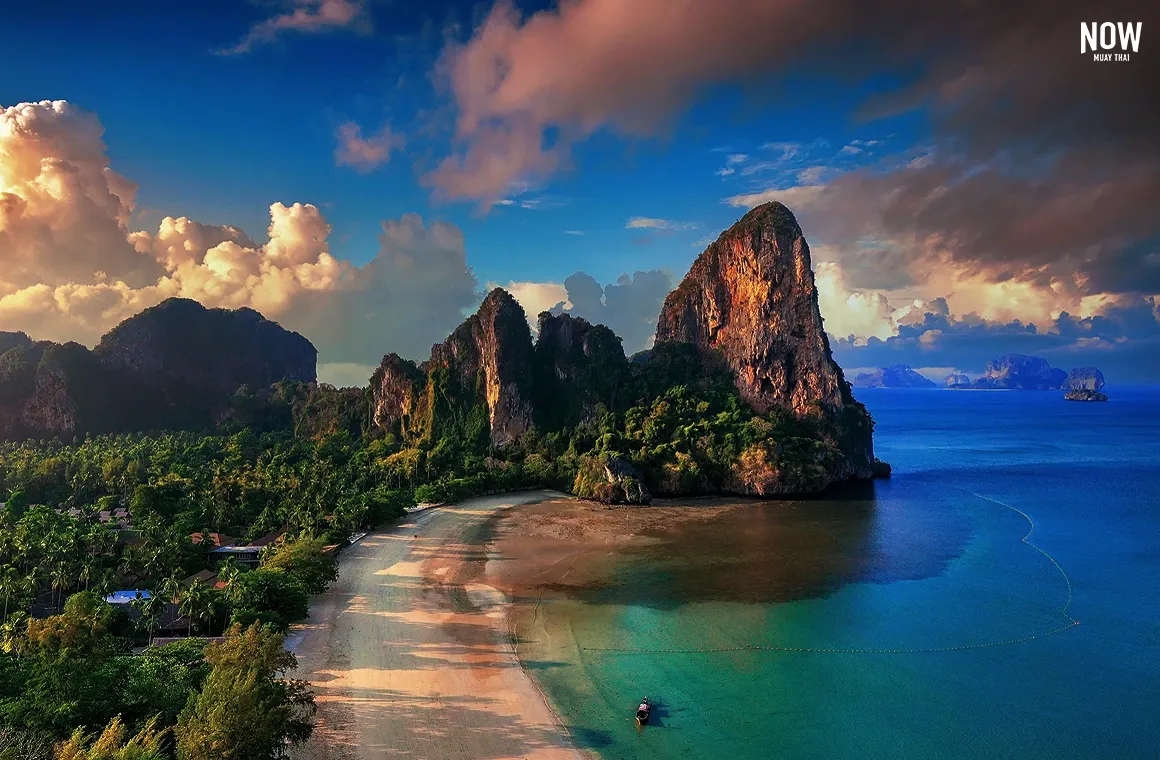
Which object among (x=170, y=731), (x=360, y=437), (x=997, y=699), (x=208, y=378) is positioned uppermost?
(x=208, y=378)

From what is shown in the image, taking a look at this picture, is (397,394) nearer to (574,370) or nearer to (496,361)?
(496,361)

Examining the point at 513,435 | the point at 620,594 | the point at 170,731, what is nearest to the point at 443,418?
the point at 513,435

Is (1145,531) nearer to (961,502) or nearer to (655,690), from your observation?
(961,502)

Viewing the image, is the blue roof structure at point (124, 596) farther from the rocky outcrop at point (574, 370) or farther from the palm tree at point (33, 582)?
the rocky outcrop at point (574, 370)

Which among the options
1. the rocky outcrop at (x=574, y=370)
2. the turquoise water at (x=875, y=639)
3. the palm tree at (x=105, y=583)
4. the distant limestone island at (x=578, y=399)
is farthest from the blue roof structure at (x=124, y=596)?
the rocky outcrop at (x=574, y=370)

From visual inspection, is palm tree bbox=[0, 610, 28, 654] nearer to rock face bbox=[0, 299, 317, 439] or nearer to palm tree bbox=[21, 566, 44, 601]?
palm tree bbox=[21, 566, 44, 601]

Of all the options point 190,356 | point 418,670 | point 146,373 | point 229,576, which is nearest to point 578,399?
point 229,576
